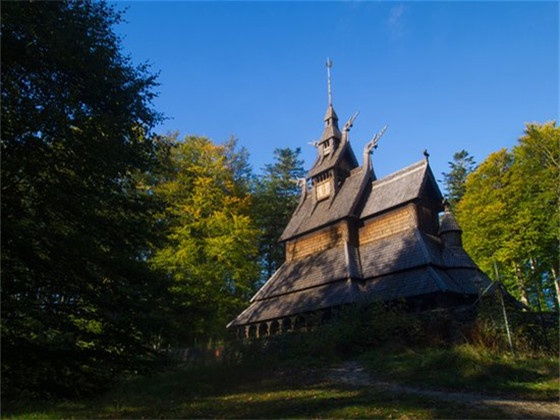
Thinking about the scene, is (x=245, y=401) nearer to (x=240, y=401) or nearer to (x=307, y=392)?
(x=240, y=401)

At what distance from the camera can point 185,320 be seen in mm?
12156

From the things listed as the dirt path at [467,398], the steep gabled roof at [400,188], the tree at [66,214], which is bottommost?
the dirt path at [467,398]

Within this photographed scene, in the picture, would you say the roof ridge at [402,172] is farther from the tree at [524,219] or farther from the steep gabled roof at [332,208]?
the tree at [524,219]

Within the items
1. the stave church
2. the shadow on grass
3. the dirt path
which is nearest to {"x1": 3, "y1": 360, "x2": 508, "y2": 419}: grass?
the shadow on grass

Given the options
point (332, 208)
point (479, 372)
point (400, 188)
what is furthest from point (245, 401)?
point (332, 208)

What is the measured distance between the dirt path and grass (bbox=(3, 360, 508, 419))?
53 centimetres

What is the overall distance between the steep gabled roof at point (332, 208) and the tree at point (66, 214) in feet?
56.8

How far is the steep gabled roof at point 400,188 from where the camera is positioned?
2502 cm

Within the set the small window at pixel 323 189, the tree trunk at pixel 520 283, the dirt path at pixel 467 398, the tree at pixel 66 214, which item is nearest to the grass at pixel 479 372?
the dirt path at pixel 467 398

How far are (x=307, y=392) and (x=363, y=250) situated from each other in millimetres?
16518

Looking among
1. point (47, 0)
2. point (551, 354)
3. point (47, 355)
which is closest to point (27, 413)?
point (47, 355)

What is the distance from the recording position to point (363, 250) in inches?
1030

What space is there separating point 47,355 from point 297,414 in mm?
5701

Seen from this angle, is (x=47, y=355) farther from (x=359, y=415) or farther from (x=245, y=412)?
(x=359, y=415)
